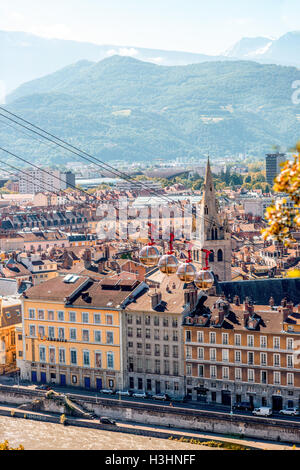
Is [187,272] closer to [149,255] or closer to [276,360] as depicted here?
[149,255]

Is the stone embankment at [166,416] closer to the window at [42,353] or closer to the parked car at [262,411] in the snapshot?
the parked car at [262,411]

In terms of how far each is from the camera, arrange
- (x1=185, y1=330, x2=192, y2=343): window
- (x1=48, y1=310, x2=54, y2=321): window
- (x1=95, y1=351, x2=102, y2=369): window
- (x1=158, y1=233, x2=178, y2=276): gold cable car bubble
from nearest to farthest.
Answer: (x1=158, y1=233, x2=178, y2=276): gold cable car bubble → (x1=185, y1=330, x2=192, y2=343): window → (x1=95, y1=351, x2=102, y2=369): window → (x1=48, y1=310, x2=54, y2=321): window

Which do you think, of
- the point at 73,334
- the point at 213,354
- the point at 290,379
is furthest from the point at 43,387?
the point at 290,379

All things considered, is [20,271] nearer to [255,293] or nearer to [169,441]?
[255,293]

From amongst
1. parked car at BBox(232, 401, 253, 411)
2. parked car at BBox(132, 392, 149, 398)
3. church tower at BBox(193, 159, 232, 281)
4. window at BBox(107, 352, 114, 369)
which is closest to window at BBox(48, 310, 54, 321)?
window at BBox(107, 352, 114, 369)

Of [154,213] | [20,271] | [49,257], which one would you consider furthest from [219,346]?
[154,213]

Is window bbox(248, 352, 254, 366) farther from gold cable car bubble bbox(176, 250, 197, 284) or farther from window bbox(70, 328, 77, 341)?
gold cable car bubble bbox(176, 250, 197, 284)
